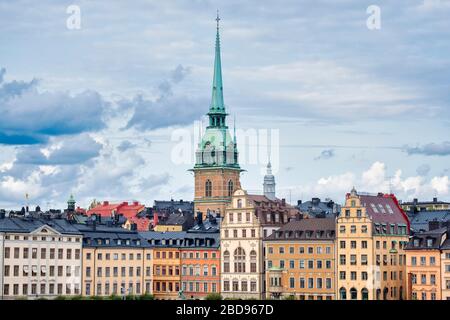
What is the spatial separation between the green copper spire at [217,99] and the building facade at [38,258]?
65749mm

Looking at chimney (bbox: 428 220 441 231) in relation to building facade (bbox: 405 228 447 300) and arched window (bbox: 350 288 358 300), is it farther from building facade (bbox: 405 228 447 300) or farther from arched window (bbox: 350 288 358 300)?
arched window (bbox: 350 288 358 300)

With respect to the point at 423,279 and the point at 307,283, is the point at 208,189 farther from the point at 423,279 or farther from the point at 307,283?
the point at 423,279

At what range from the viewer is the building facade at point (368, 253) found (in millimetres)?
108688

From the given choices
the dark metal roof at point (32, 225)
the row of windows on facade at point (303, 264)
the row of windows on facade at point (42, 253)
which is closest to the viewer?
the row of windows on facade at point (42, 253)

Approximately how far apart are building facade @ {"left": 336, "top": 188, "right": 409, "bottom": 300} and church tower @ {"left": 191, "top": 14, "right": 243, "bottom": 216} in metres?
68.4

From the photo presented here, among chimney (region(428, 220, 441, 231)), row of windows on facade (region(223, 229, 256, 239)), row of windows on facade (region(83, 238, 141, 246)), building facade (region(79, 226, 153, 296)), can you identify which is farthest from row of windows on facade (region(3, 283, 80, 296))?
chimney (region(428, 220, 441, 231))

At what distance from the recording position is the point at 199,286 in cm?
12288

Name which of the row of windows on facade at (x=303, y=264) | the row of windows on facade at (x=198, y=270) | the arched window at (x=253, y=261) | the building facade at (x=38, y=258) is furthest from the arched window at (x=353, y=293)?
the building facade at (x=38, y=258)

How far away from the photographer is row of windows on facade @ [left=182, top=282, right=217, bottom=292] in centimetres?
12206

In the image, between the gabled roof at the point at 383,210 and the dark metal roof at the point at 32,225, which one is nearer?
the gabled roof at the point at 383,210

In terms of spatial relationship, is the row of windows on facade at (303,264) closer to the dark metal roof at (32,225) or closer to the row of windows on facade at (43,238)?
the row of windows on facade at (43,238)
